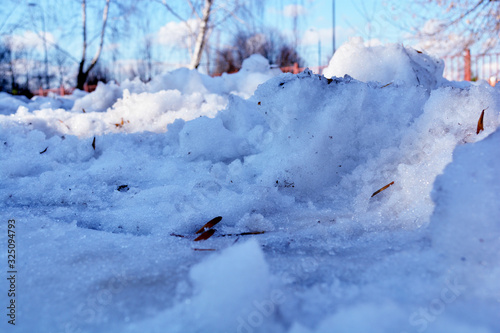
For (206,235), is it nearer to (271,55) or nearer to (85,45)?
(85,45)

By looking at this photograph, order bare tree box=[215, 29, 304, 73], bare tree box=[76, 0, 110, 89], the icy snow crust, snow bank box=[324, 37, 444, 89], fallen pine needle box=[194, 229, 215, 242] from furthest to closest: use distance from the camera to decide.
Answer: bare tree box=[215, 29, 304, 73] < bare tree box=[76, 0, 110, 89] < snow bank box=[324, 37, 444, 89] < fallen pine needle box=[194, 229, 215, 242] < the icy snow crust

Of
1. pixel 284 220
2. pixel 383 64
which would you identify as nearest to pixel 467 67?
pixel 383 64

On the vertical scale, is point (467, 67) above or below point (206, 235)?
below

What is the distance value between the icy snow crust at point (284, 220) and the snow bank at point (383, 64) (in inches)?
17.4

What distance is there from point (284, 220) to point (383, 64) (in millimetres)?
1160

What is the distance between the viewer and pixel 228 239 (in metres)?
0.88

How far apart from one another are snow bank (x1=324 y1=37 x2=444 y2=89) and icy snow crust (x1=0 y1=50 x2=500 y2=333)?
441 millimetres

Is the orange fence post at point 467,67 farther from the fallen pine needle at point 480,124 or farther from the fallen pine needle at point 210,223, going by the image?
the fallen pine needle at point 210,223

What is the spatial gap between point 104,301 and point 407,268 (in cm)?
55

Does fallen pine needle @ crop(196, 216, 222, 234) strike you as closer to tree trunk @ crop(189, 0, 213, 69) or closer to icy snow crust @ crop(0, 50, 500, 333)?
icy snow crust @ crop(0, 50, 500, 333)

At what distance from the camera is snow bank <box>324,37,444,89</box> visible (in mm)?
1709

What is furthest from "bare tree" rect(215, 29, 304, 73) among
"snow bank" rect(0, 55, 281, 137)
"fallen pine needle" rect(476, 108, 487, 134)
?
"fallen pine needle" rect(476, 108, 487, 134)

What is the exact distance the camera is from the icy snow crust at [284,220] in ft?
1.87

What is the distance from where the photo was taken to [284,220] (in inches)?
39.0
